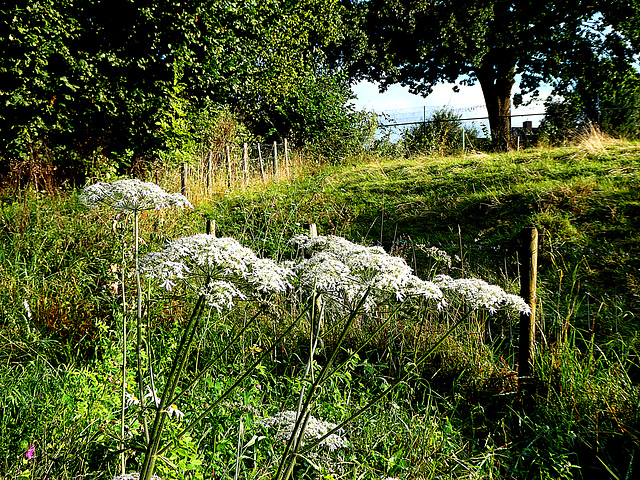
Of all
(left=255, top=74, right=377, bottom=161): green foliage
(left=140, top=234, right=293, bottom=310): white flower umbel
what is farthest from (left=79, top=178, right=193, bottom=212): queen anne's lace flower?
(left=255, top=74, right=377, bottom=161): green foliage

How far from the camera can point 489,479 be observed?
2408 mm

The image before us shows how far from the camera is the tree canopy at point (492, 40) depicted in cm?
1755

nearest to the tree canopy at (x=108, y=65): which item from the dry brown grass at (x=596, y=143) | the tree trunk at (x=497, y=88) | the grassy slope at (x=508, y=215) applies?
the grassy slope at (x=508, y=215)

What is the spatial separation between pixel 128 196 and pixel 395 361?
2.79 m

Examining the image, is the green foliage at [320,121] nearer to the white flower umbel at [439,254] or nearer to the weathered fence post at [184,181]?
the weathered fence post at [184,181]

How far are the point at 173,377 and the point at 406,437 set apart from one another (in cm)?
196

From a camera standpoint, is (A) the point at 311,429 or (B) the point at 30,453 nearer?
(A) the point at 311,429

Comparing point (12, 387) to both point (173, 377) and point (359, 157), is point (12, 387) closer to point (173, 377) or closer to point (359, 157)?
point (173, 377)

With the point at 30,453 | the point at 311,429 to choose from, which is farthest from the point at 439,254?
the point at 30,453

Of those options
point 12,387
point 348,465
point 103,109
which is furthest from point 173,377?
point 103,109

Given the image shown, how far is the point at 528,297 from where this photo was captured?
355 centimetres

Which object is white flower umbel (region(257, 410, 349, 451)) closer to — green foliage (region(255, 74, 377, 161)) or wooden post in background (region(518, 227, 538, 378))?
wooden post in background (region(518, 227, 538, 378))

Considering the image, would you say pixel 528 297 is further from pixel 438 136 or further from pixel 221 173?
pixel 438 136

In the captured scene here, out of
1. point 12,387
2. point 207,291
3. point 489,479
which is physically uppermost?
point 207,291
